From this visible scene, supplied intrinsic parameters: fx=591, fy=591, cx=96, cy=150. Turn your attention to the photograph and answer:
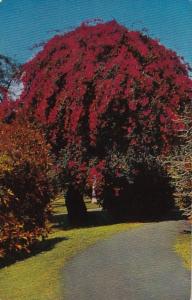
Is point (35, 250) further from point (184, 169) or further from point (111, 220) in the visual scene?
point (111, 220)

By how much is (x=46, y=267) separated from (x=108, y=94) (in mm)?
6188

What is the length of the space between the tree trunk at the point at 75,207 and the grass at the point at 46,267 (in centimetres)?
257

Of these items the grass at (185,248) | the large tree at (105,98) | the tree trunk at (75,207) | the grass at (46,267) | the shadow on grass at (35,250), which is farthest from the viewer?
the tree trunk at (75,207)

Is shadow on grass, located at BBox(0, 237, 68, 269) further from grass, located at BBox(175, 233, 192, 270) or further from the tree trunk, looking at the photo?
the tree trunk

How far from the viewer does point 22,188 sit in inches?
523

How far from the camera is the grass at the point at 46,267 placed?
32.5ft

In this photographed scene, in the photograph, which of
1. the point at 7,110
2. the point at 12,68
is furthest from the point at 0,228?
the point at 12,68

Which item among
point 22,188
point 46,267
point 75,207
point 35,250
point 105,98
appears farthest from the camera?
point 75,207

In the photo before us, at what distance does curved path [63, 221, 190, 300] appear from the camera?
9188 mm

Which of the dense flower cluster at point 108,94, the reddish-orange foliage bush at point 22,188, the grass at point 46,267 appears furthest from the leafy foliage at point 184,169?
the reddish-orange foliage bush at point 22,188

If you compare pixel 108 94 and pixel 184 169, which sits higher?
pixel 108 94

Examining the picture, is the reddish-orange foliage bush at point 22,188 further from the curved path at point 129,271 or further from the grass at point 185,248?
the grass at point 185,248

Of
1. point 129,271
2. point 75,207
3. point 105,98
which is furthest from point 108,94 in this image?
point 129,271

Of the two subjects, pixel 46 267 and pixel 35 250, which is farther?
pixel 35 250
